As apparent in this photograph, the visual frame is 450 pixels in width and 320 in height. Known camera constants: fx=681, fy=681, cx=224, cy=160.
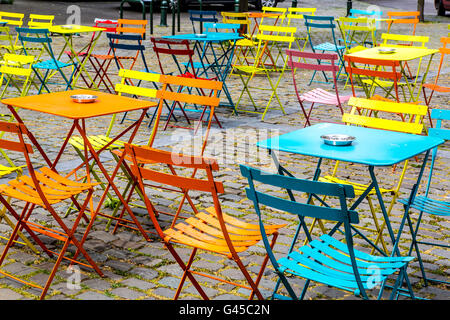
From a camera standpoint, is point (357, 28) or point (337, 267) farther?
point (357, 28)

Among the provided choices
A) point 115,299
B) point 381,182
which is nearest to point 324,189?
point 115,299

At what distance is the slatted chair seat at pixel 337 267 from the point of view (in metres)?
3.45

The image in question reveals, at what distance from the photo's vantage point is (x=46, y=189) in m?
4.64

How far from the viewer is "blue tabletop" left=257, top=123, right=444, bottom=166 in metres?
3.97

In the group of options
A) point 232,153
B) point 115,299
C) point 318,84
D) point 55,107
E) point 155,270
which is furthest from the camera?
point 318,84

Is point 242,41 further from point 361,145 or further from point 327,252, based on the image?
point 327,252

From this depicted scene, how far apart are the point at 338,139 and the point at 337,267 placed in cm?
Answer: 100

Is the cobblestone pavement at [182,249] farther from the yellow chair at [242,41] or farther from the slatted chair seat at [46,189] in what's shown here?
the yellow chair at [242,41]

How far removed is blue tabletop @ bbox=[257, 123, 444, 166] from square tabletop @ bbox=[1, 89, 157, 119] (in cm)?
137

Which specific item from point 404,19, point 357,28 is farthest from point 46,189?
point 404,19

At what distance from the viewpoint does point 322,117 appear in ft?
31.1

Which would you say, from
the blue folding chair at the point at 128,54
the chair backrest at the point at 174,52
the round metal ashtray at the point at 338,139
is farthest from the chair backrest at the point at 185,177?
the chair backrest at the point at 174,52

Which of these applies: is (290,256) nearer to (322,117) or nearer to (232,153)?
(232,153)

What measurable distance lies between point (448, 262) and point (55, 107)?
124 inches
